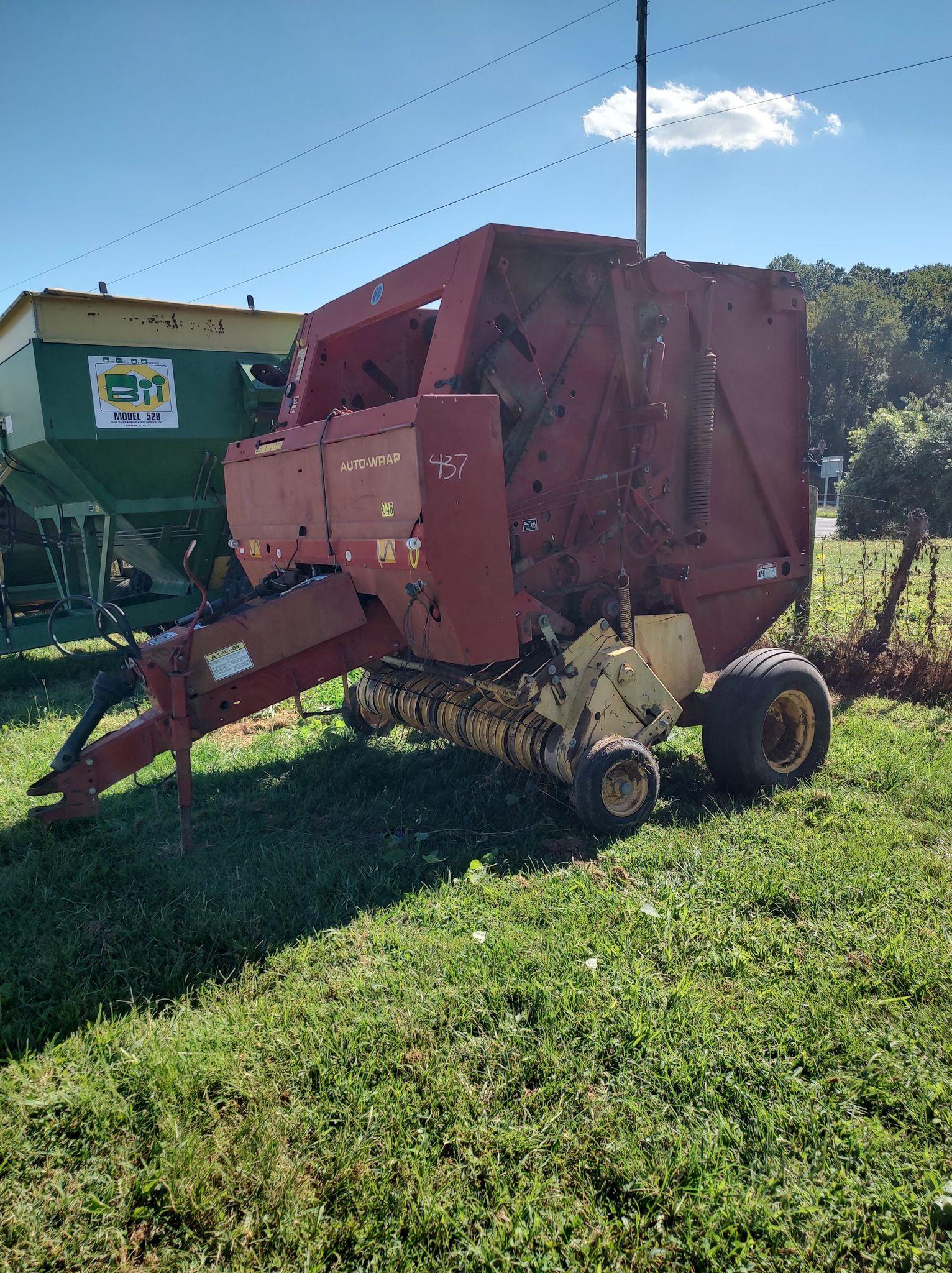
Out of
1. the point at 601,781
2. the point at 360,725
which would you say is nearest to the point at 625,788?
the point at 601,781

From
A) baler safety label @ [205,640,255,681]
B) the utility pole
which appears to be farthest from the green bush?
baler safety label @ [205,640,255,681]

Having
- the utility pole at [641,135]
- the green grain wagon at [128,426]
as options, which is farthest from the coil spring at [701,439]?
the utility pole at [641,135]

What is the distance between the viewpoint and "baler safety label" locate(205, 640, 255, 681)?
399 centimetres

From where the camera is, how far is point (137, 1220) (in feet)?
7.09

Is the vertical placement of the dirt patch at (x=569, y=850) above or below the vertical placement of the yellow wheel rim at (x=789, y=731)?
below

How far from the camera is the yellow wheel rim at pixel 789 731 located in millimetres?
4875

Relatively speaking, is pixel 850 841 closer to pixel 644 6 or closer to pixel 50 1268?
pixel 50 1268

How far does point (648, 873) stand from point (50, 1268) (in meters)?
2.57

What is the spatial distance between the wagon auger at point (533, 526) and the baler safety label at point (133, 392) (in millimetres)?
2795

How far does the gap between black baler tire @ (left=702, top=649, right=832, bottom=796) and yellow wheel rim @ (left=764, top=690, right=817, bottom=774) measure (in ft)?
0.14

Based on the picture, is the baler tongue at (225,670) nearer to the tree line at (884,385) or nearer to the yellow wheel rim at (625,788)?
the yellow wheel rim at (625,788)

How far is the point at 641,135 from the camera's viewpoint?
12031mm

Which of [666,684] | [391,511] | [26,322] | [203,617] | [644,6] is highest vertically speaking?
[644,6]

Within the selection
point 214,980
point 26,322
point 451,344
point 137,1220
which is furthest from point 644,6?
point 137,1220
